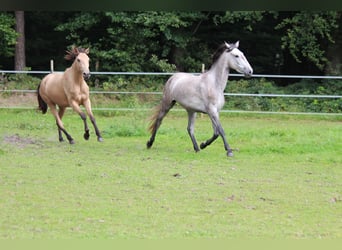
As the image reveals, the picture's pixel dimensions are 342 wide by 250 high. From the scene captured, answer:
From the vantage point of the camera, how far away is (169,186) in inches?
247

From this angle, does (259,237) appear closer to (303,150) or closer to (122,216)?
(122,216)

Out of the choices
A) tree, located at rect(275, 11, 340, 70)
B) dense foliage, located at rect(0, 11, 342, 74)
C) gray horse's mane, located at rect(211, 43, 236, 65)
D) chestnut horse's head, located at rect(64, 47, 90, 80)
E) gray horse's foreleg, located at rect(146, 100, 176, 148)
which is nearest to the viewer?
gray horse's mane, located at rect(211, 43, 236, 65)

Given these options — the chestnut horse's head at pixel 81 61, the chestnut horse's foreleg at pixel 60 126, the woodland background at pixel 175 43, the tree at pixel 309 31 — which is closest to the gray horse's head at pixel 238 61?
the chestnut horse's head at pixel 81 61

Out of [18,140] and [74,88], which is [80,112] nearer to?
[74,88]

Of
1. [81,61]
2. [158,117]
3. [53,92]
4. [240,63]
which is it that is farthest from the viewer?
[53,92]

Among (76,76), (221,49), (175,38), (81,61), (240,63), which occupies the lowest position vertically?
(175,38)

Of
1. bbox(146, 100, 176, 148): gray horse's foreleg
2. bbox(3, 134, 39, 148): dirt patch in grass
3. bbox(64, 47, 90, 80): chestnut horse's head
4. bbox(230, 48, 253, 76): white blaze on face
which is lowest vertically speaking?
bbox(3, 134, 39, 148): dirt patch in grass

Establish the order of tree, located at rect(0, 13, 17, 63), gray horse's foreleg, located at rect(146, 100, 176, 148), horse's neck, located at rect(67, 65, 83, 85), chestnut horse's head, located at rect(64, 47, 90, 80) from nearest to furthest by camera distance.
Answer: gray horse's foreleg, located at rect(146, 100, 176, 148)
chestnut horse's head, located at rect(64, 47, 90, 80)
horse's neck, located at rect(67, 65, 83, 85)
tree, located at rect(0, 13, 17, 63)

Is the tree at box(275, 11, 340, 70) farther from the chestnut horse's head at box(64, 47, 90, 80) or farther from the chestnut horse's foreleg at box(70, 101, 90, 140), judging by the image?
the chestnut horse's foreleg at box(70, 101, 90, 140)

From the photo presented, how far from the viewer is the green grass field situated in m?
4.27

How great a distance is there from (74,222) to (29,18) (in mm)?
18555

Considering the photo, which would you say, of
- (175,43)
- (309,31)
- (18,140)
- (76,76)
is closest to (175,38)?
(175,43)

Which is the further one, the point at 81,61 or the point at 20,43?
the point at 20,43

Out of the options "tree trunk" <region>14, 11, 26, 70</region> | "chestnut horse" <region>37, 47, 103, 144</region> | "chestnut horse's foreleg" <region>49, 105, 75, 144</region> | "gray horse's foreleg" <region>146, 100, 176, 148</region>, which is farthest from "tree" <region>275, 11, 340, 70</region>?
"chestnut horse's foreleg" <region>49, 105, 75, 144</region>
